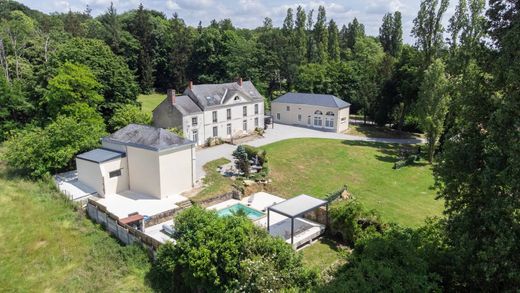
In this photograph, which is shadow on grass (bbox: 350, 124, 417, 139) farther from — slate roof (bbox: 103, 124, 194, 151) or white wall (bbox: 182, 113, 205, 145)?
slate roof (bbox: 103, 124, 194, 151)

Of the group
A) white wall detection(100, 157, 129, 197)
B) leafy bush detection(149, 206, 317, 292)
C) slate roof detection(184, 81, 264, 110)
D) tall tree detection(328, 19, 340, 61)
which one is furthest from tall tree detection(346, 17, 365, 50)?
leafy bush detection(149, 206, 317, 292)

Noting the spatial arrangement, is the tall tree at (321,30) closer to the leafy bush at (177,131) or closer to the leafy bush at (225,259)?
the leafy bush at (177,131)

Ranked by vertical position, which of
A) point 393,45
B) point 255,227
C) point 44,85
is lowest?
point 255,227

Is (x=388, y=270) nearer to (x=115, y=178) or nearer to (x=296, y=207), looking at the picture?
(x=296, y=207)

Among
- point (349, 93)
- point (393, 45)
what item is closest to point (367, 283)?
point (349, 93)

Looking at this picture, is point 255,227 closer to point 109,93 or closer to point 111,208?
point 111,208

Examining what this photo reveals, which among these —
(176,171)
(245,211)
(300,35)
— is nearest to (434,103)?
(245,211)

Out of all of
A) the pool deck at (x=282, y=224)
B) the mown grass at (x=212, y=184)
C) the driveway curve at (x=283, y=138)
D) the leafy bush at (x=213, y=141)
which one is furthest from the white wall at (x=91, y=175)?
the leafy bush at (x=213, y=141)
